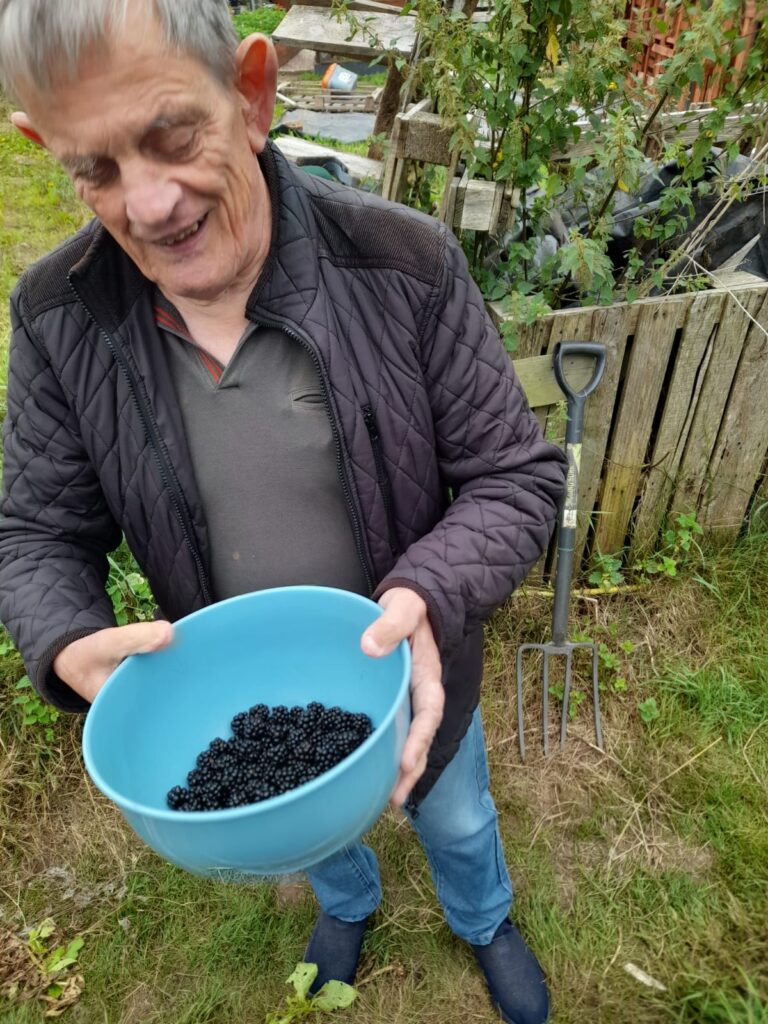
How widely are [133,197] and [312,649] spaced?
0.86m

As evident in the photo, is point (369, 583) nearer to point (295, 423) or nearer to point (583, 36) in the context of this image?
point (295, 423)

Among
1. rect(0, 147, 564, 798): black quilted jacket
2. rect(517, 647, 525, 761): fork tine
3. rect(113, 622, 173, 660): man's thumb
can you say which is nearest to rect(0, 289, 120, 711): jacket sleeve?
rect(0, 147, 564, 798): black quilted jacket

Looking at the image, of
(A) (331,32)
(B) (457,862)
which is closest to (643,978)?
(B) (457,862)

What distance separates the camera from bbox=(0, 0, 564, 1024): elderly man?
137cm

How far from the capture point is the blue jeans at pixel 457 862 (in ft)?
6.20

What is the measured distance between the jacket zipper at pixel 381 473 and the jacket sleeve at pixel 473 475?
10 cm

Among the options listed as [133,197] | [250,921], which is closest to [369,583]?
[133,197]

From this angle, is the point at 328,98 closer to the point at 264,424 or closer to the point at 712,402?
the point at 712,402

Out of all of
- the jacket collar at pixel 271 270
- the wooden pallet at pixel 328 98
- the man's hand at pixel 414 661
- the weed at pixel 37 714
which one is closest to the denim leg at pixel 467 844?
the man's hand at pixel 414 661

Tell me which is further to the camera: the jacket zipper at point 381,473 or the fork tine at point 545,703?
the fork tine at point 545,703

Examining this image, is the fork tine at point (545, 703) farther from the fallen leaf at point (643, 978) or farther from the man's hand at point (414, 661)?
the man's hand at point (414, 661)

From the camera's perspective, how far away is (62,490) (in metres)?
1.56

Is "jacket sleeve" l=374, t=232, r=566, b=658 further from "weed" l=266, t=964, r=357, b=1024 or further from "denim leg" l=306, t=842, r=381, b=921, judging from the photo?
"weed" l=266, t=964, r=357, b=1024

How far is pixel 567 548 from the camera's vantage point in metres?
2.71
